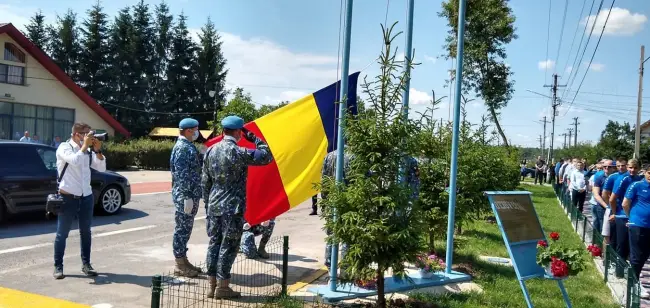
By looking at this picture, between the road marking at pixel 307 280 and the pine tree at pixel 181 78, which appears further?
the pine tree at pixel 181 78

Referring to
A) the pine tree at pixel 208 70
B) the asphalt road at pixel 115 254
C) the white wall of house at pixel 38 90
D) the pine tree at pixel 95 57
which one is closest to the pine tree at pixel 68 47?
the pine tree at pixel 95 57

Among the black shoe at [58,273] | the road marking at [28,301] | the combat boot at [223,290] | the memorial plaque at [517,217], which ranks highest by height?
the memorial plaque at [517,217]

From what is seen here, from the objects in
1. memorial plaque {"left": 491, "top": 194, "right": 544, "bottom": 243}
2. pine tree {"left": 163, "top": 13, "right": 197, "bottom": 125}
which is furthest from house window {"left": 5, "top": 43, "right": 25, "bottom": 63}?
memorial plaque {"left": 491, "top": 194, "right": 544, "bottom": 243}

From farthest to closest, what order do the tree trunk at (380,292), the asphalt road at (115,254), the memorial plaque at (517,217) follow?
the asphalt road at (115,254)
the memorial plaque at (517,217)
the tree trunk at (380,292)

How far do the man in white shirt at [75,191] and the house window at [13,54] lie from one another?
31.1m

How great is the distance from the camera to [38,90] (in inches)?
1367

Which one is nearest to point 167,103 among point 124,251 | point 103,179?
point 103,179

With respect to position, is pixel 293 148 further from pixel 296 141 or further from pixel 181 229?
pixel 181 229

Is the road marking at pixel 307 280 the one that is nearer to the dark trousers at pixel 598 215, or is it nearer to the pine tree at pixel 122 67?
the dark trousers at pixel 598 215

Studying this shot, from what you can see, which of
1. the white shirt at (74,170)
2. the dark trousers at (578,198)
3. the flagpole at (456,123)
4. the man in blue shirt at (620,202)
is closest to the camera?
the white shirt at (74,170)

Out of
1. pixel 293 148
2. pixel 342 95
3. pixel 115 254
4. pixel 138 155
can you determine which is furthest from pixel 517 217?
pixel 138 155

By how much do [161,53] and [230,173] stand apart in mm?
63044

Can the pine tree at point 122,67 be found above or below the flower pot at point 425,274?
above

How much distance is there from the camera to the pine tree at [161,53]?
207 feet
